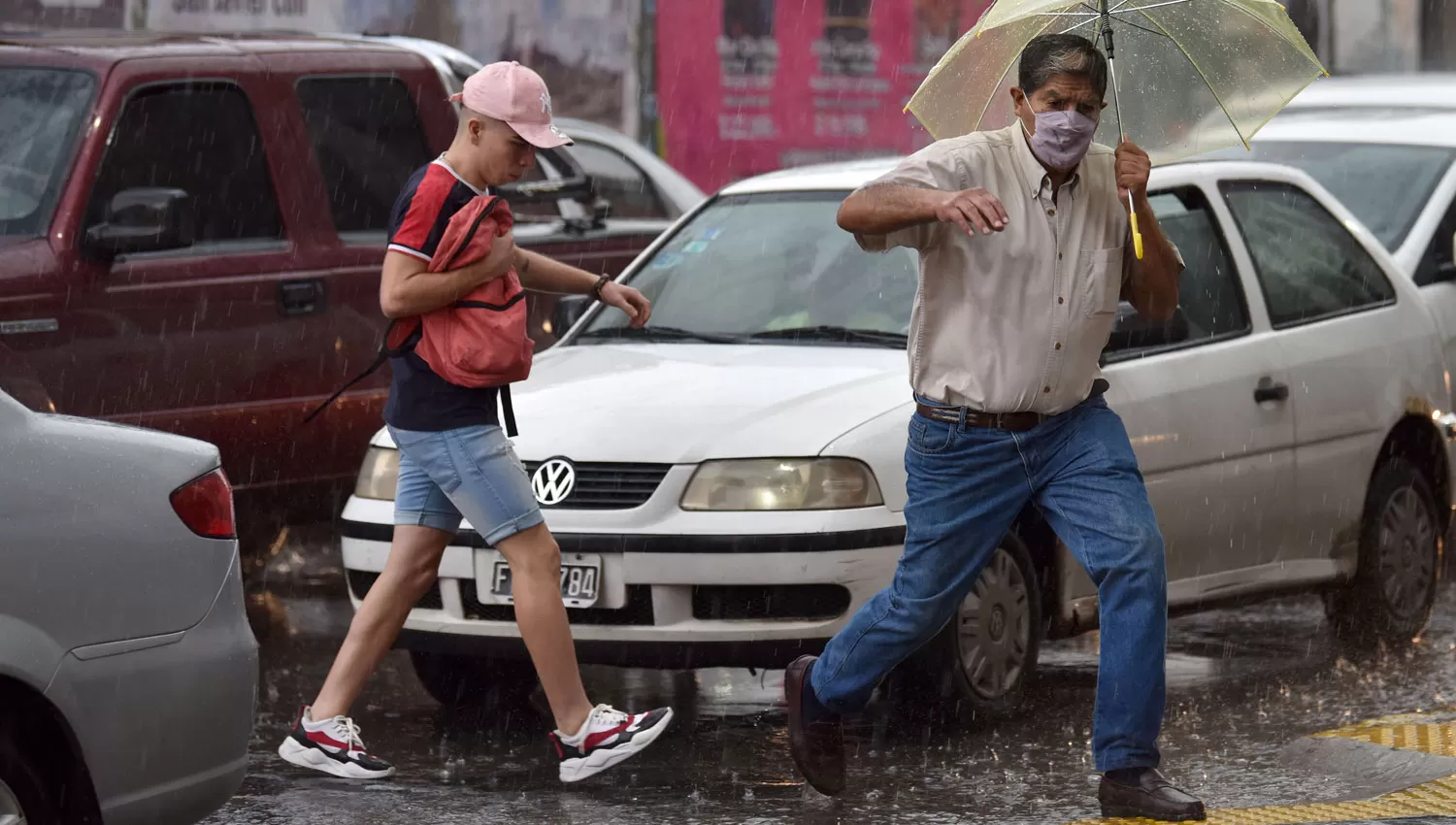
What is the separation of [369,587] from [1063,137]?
103 inches

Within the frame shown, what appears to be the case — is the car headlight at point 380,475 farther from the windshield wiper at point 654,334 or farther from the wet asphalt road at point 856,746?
the windshield wiper at point 654,334

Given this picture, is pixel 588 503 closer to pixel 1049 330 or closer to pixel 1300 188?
pixel 1049 330

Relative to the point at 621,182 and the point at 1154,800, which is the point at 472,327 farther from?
the point at 621,182

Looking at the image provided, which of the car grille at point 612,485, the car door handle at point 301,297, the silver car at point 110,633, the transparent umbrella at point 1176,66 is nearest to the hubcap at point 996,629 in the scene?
the car grille at point 612,485

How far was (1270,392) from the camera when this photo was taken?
23.9 feet

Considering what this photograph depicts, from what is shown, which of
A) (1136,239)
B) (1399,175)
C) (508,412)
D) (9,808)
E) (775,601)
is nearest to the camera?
(9,808)

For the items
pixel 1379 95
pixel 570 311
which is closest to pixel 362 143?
pixel 570 311

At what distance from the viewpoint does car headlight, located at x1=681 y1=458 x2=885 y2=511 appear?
20.2 ft

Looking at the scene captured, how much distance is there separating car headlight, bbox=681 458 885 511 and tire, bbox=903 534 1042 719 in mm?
437

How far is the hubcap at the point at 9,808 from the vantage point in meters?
4.15

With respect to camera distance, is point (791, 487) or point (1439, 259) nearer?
point (791, 487)

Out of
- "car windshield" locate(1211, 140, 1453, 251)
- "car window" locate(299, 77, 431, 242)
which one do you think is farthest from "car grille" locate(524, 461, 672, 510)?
"car windshield" locate(1211, 140, 1453, 251)

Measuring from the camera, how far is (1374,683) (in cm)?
726

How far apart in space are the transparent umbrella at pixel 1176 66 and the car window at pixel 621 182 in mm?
5091
